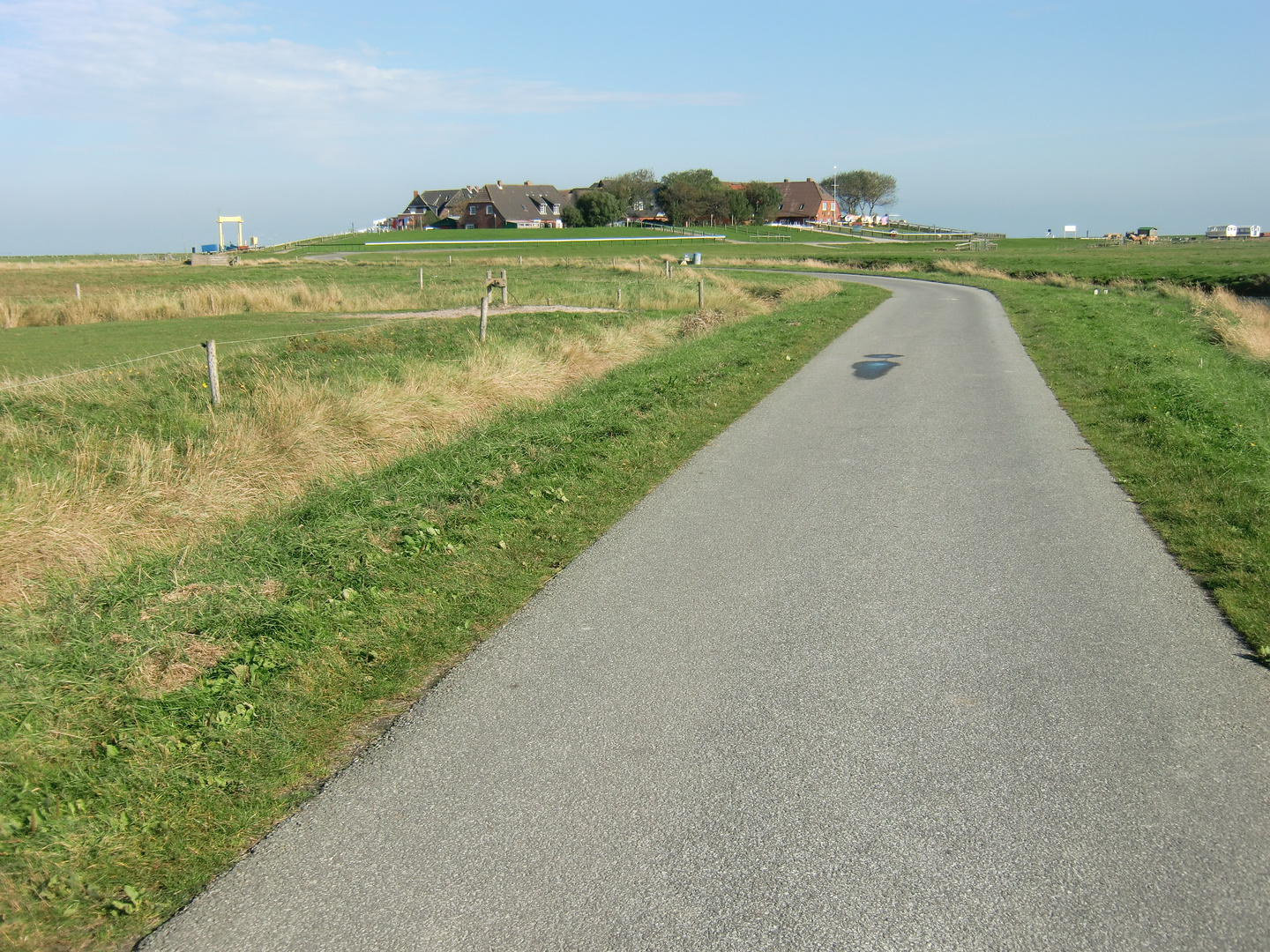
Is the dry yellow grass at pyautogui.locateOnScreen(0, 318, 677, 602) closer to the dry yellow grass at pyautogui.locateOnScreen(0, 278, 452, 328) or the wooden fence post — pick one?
the wooden fence post

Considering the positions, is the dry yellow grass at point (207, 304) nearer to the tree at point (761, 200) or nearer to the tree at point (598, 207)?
the tree at point (598, 207)

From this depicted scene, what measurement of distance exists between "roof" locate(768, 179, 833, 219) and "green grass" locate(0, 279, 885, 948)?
14015 centimetres

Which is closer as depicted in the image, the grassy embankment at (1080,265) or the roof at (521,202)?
the grassy embankment at (1080,265)

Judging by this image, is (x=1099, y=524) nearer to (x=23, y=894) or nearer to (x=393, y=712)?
(x=393, y=712)

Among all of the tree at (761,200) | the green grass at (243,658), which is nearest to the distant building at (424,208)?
the tree at (761,200)

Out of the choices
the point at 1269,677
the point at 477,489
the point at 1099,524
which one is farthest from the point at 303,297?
the point at 1269,677

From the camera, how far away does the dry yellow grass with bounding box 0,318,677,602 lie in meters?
6.92

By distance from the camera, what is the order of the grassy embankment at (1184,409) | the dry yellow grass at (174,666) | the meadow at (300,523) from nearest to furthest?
the meadow at (300,523)
the dry yellow grass at (174,666)
the grassy embankment at (1184,409)

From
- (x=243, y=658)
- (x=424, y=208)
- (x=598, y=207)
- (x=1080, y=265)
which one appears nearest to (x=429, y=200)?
(x=424, y=208)

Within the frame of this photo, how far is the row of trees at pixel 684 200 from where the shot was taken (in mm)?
127438

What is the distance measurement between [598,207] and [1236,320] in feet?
350

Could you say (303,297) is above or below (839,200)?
below

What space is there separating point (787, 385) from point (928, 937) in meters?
12.7

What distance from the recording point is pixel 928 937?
2.98 m
